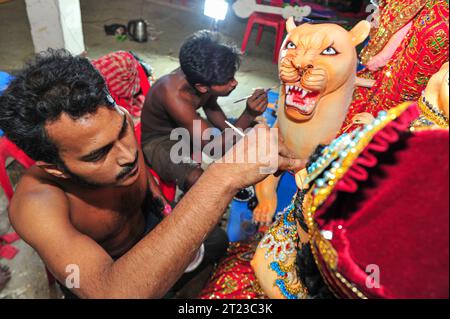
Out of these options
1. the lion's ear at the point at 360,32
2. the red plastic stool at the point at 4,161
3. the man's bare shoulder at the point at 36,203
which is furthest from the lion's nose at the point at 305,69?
the red plastic stool at the point at 4,161

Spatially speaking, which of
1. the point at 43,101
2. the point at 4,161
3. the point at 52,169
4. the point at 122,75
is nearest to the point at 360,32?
the point at 43,101

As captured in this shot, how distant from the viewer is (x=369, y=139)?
621mm

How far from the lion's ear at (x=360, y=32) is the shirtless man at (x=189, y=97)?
1005 millimetres

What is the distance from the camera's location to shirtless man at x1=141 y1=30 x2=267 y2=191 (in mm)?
2291

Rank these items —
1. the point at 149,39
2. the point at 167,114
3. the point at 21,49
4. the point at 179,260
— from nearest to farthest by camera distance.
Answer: the point at 179,260 → the point at 167,114 → the point at 21,49 → the point at 149,39

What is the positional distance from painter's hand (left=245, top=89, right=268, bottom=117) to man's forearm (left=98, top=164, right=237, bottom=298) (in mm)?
1414

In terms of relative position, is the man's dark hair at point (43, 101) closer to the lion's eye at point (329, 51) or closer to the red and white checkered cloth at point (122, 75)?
the lion's eye at point (329, 51)

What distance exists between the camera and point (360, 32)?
1417mm

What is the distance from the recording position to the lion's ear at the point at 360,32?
1411 millimetres

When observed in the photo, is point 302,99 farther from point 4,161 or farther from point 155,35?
point 155,35
